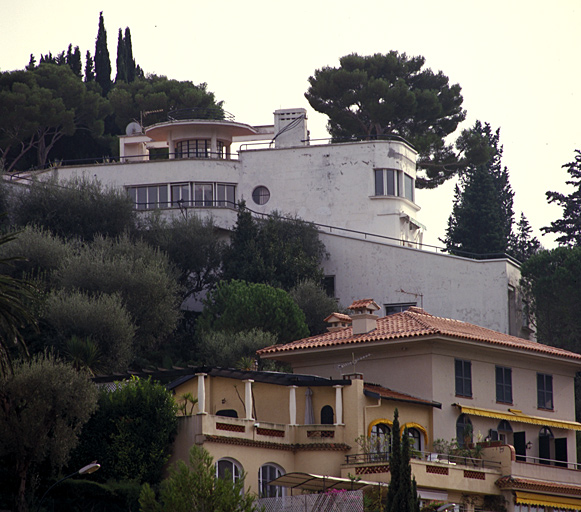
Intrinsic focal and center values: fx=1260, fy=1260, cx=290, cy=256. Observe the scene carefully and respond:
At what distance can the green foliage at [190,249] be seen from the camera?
215 ft

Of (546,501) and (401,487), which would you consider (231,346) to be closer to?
(546,501)

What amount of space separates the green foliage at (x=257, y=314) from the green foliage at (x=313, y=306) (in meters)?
2.99

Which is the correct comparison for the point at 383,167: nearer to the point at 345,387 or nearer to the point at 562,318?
the point at 562,318

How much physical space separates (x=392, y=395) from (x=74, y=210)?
28.1 m

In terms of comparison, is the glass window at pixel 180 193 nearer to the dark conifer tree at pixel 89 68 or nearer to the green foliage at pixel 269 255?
the green foliage at pixel 269 255

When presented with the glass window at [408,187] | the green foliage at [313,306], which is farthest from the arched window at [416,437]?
the glass window at [408,187]

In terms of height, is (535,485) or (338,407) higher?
(338,407)

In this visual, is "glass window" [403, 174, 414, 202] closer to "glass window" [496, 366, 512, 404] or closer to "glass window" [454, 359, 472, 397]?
"glass window" [496, 366, 512, 404]

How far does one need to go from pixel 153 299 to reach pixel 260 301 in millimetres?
4882

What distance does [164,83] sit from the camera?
92562 mm

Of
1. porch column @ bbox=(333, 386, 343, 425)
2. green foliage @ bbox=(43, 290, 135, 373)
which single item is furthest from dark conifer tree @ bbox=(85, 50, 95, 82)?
porch column @ bbox=(333, 386, 343, 425)

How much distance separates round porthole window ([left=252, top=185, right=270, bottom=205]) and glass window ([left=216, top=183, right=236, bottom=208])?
125 centimetres

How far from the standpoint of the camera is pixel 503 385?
4759 centimetres

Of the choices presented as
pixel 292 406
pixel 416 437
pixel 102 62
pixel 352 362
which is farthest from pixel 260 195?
pixel 292 406
